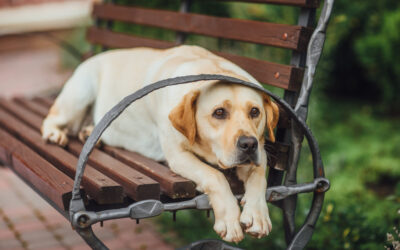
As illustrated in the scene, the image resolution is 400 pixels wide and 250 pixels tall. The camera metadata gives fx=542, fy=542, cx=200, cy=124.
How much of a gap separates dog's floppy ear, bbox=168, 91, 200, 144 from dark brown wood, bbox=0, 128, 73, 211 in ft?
1.74

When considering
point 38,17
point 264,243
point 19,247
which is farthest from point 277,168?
point 38,17

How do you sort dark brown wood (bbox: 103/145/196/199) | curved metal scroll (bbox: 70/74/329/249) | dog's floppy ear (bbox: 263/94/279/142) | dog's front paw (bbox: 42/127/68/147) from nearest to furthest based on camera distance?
curved metal scroll (bbox: 70/74/329/249)
dark brown wood (bbox: 103/145/196/199)
dog's floppy ear (bbox: 263/94/279/142)
dog's front paw (bbox: 42/127/68/147)

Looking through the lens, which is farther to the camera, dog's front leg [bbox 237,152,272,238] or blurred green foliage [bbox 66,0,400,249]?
blurred green foliage [bbox 66,0,400,249]

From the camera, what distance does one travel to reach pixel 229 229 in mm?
2193

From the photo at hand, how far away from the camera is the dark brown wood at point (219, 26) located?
276 cm

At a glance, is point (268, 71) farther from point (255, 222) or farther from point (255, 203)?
point (255, 222)

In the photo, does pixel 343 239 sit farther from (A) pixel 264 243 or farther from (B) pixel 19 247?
(B) pixel 19 247

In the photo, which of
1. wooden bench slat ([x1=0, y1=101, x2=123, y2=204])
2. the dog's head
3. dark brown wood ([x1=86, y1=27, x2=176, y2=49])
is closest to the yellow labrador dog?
the dog's head

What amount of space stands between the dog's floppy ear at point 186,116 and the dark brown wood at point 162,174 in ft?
0.64

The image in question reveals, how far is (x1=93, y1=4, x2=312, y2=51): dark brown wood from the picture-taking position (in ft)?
9.06

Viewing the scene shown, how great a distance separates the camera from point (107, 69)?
3377 mm

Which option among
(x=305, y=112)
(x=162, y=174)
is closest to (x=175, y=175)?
(x=162, y=174)

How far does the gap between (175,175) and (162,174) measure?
60mm

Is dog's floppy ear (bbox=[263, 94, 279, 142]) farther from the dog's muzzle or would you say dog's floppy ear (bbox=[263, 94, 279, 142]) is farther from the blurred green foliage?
the blurred green foliage
